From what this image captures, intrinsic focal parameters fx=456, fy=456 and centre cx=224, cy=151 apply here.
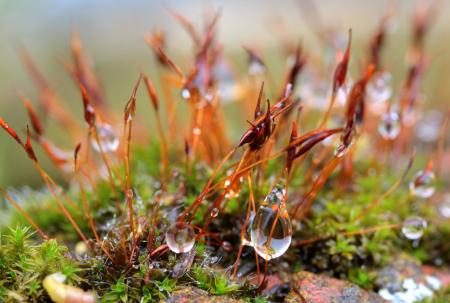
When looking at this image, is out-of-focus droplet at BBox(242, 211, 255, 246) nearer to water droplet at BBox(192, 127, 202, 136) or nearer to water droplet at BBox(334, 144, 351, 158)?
water droplet at BBox(334, 144, 351, 158)

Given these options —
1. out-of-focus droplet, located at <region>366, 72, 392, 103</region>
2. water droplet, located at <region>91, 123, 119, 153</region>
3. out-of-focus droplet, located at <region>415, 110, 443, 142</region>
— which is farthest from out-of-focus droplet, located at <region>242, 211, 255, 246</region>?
out-of-focus droplet, located at <region>415, 110, 443, 142</region>

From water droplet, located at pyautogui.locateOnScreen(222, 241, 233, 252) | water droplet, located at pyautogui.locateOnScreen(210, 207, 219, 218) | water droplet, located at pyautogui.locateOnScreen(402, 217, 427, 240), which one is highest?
water droplet, located at pyautogui.locateOnScreen(210, 207, 219, 218)

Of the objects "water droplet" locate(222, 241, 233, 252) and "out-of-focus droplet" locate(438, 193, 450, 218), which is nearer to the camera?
"water droplet" locate(222, 241, 233, 252)

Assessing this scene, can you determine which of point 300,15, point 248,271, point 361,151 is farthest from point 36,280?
point 300,15

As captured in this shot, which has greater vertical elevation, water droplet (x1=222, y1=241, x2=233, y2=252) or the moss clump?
the moss clump

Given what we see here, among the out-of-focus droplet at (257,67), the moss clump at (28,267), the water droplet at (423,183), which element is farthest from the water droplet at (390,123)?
the moss clump at (28,267)

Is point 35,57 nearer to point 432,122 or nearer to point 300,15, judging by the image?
point 300,15

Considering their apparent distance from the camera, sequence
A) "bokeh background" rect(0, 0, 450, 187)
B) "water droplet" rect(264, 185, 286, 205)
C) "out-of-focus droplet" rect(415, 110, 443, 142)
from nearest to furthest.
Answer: "water droplet" rect(264, 185, 286, 205), "out-of-focus droplet" rect(415, 110, 443, 142), "bokeh background" rect(0, 0, 450, 187)
